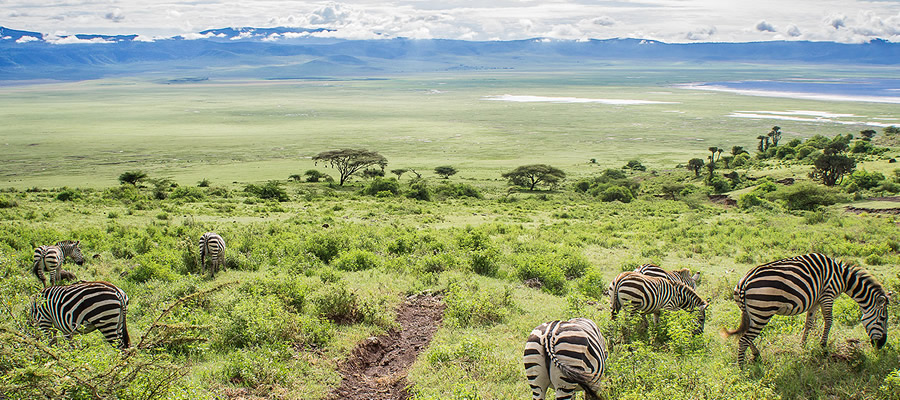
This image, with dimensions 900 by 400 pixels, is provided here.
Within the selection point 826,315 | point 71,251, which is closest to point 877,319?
point 826,315

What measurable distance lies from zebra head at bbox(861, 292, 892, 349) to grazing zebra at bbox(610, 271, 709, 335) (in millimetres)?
1969

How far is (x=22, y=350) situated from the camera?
5434 millimetres

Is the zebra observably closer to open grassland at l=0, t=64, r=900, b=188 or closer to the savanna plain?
the savanna plain

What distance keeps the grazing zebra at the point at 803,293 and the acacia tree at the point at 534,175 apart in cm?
3920

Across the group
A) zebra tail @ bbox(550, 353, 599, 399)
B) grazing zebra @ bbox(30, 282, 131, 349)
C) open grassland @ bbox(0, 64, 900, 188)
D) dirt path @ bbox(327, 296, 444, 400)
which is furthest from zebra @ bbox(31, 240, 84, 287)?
open grassland @ bbox(0, 64, 900, 188)

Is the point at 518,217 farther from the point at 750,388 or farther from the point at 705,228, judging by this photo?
the point at 750,388

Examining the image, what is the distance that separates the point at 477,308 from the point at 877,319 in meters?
5.65

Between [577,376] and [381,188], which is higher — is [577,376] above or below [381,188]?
above

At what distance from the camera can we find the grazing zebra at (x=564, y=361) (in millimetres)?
5594

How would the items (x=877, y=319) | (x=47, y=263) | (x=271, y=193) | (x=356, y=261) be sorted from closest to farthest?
(x=877, y=319) → (x=47, y=263) → (x=356, y=261) → (x=271, y=193)

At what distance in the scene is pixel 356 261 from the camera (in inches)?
551

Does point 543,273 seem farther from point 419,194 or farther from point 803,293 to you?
point 419,194

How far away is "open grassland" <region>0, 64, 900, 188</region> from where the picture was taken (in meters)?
67.8

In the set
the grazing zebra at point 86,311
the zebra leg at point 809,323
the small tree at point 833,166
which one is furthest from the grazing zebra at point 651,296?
the small tree at point 833,166
